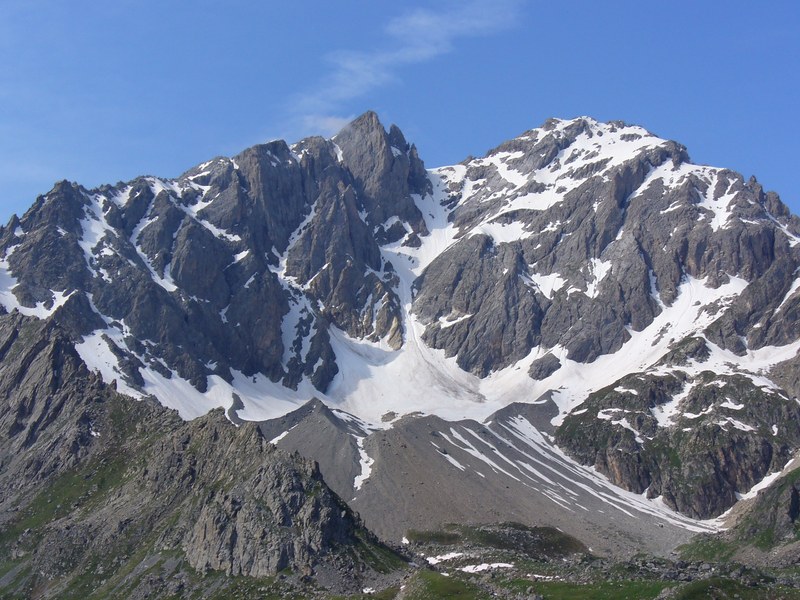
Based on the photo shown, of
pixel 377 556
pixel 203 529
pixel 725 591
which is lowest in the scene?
pixel 725 591

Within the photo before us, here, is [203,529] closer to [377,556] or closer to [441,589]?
[377,556]

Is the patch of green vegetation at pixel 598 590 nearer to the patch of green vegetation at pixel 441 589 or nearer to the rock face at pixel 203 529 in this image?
the patch of green vegetation at pixel 441 589

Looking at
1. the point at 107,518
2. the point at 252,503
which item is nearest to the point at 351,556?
the point at 252,503

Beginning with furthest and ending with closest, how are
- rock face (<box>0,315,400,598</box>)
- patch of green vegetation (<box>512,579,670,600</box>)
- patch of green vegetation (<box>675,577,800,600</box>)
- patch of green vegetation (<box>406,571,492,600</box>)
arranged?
rock face (<box>0,315,400,598</box>)
patch of green vegetation (<box>406,571,492,600</box>)
patch of green vegetation (<box>512,579,670,600</box>)
patch of green vegetation (<box>675,577,800,600</box>)

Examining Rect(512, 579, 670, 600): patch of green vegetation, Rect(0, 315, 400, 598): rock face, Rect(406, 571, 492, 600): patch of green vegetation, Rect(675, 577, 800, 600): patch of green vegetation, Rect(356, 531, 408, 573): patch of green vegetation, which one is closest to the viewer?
Rect(675, 577, 800, 600): patch of green vegetation

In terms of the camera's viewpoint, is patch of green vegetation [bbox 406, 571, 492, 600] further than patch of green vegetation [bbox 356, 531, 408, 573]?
No

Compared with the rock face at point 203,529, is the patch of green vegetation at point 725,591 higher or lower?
lower

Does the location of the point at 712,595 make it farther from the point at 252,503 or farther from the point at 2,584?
the point at 2,584

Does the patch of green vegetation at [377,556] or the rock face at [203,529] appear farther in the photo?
the patch of green vegetation at [377,556]

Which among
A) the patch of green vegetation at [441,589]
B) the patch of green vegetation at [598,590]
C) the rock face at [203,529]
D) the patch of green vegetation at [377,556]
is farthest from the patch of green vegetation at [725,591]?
the patch of green vegetation at [377,556]

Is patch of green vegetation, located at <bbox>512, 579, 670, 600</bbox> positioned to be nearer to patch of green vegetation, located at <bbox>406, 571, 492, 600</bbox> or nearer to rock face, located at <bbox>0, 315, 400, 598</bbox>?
patch of green vegetation, located at <bbox>406, 571, 492, 600</bbox>

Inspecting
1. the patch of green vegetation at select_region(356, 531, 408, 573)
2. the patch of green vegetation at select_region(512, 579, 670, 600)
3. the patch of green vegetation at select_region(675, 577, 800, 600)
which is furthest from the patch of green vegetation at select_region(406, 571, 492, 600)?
the patch of green vegetation at select_region(675, 577, 800, 600)

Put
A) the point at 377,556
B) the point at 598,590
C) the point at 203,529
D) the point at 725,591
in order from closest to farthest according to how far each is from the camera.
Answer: the point at 725,591, the point at 598,590, the point at 377,556, the point at 203,529

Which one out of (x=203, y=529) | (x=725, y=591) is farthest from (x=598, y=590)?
(x=203, y=529)
